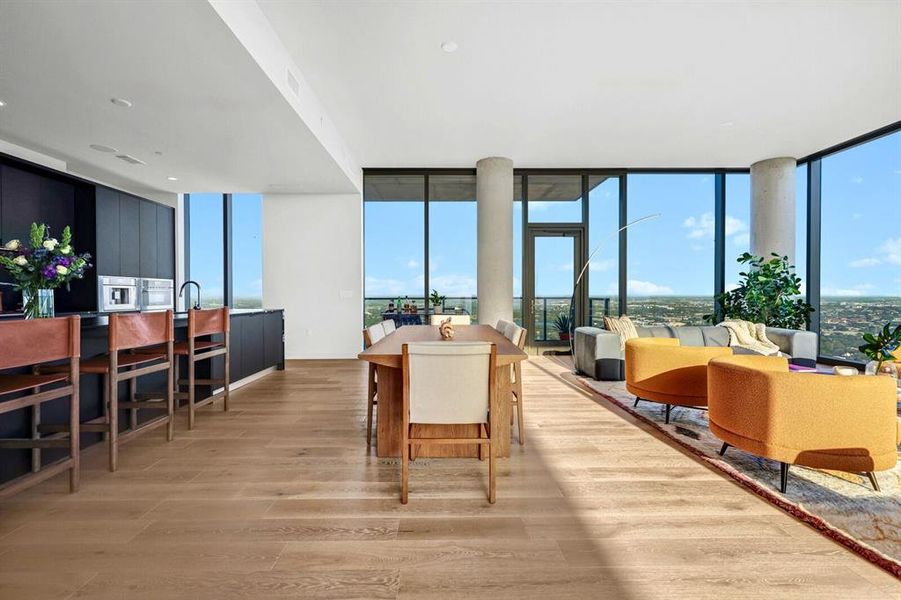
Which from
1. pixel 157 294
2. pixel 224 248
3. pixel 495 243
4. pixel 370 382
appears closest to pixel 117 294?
pixel 157 294

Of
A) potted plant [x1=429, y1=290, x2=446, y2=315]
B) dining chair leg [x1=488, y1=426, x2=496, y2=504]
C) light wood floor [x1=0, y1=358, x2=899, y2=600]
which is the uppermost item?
potted plant [x1=429, y1=290, x2=446, y2=315]

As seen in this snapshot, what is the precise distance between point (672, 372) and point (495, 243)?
3.40 meters

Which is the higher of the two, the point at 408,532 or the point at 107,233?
the point at 107,233

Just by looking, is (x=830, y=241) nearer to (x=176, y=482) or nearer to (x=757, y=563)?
(x=757, y=563)

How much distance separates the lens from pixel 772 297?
234 inches

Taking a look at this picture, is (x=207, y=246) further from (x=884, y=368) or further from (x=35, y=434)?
(x=884, y=368)

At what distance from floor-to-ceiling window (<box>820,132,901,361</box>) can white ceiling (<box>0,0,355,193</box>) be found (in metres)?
7.14

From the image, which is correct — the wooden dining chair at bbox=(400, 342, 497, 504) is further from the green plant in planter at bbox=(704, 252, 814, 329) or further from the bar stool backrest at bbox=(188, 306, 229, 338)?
the green plant in planter at bbox=(704, 252, 814, 329)

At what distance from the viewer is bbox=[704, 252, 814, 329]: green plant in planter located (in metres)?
5.90

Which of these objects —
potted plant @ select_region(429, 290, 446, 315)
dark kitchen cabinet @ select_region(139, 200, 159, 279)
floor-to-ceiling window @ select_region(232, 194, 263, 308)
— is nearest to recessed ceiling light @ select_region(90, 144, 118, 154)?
dark kitchen cabinet @ select_region(139, 200, 159, 279)

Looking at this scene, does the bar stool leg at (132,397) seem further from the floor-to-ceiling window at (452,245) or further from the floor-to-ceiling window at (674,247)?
the floor-to-ceiling window at (674,247)

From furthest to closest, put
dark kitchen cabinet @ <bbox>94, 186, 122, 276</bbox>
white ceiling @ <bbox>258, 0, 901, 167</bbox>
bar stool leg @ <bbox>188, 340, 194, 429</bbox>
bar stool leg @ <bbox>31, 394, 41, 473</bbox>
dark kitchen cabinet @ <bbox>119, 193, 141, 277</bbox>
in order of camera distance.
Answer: dark kitchen cabinet @ <bbox>119, 193, 141, 277</bbox> < dark kitchen cabinet @ <bbox>94, 186, 122, 276</bbox> < bar stool leg @ <bbox>188, 340, 194, 429</bbox> < white ceiling @ <bbox>258, 0, 901, 167</bbox> < bar stool leg @ <bbox>31, 394, 41, 473</bbox>

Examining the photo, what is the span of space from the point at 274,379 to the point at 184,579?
3.72 meters

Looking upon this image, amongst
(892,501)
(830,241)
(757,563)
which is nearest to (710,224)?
(830,241)
